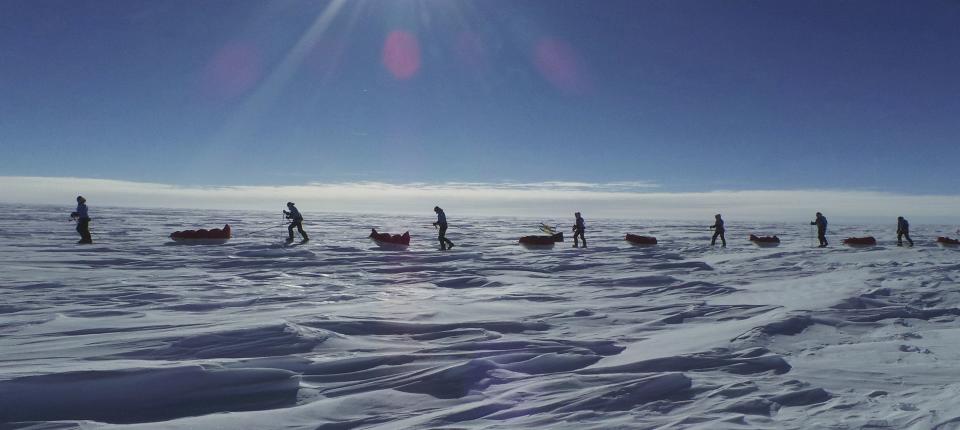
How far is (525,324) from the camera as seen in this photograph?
6590mm

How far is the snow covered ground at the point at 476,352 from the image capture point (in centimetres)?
356

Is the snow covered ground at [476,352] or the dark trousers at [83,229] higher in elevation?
the dark trousers at [83,229]

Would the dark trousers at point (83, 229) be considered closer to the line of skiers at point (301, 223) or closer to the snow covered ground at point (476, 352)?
the line of skiers at point (301, 223)

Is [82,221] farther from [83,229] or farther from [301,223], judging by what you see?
[301,223]

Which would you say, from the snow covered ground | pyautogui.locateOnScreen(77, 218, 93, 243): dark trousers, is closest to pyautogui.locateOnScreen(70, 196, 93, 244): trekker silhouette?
pyautogui.locateOnScreen(77, 218, 93, 243): dark trousers

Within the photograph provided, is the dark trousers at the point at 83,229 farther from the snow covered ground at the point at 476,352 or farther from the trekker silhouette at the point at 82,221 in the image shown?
the snow covered ground at the point at 476,352

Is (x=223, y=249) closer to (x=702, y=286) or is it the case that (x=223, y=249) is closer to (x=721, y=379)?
(x=702, y=286)

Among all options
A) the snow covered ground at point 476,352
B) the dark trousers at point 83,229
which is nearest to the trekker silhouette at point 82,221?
the dark trousers at point 83,229

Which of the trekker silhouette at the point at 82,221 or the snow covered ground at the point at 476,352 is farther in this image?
the trekker silhouette at the point at 82,221

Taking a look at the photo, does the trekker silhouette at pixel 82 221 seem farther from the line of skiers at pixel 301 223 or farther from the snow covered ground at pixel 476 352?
the snow covered ground at pixel 476 352

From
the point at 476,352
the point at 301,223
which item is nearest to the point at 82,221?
the point at 301,223

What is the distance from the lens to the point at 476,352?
5.21 metres

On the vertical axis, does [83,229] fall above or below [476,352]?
above

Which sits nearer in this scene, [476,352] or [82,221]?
[476,352]
